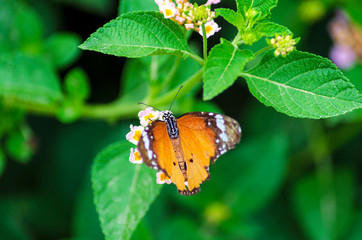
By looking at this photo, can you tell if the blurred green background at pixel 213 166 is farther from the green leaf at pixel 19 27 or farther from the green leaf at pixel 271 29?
the green leaf at pixel 271 29

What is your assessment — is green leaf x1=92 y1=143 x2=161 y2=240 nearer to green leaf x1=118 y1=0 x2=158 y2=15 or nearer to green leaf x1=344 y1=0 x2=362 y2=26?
green leaf x1=118 y1=0 x2=158 y2=15

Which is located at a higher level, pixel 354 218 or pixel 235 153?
pixel 235 153

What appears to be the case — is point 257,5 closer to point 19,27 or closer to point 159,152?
point 159,152

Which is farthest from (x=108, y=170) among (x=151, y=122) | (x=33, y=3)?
(x=33, y=3)

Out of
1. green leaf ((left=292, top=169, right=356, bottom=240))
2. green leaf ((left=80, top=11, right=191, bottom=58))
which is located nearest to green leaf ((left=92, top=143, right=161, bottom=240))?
green leaf ((left=80, top=11, right=191, bottom=58))

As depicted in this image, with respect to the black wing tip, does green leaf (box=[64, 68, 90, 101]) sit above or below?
below

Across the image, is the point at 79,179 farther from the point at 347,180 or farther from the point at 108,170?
the point at 347,180

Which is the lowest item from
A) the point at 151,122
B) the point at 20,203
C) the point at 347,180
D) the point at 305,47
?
the point at 20,203
